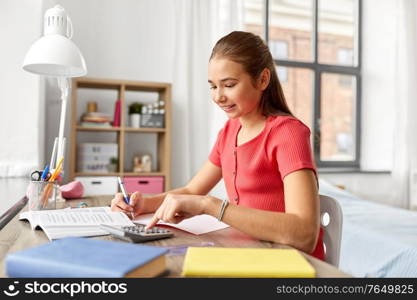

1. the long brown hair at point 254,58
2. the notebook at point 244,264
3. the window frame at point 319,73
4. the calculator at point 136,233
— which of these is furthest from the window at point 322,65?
the notebook at point 244,264

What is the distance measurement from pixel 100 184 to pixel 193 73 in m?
1.22

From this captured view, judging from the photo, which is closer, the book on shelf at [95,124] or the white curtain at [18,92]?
the white curtain at [18,92]

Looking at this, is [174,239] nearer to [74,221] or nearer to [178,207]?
[178,207]

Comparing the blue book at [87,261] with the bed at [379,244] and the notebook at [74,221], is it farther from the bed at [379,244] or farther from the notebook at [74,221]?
the bed at [379,244]

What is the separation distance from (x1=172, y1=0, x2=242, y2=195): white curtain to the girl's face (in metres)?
2.25

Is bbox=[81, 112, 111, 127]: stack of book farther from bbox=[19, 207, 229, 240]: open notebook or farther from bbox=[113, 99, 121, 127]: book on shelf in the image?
bbox=[19, 207, 229, 240]: open notebook

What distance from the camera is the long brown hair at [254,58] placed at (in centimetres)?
119

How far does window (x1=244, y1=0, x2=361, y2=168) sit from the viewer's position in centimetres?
409

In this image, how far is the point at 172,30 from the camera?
3514mm

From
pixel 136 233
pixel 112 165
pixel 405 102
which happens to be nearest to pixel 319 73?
pixel 405 102

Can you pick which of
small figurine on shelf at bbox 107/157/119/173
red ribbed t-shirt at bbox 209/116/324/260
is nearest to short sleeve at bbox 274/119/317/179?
red ribbed t-shirt at bbox 209/116/324/260

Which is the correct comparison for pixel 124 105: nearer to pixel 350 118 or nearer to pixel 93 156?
pixel 93 156

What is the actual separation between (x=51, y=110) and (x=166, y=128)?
2.86 ft

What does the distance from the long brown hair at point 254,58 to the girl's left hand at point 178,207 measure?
44 cm
